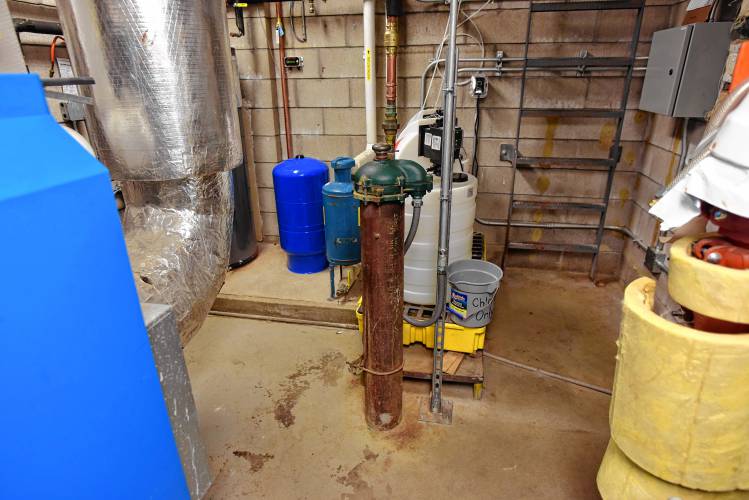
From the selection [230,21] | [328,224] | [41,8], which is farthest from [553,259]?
[41,8]

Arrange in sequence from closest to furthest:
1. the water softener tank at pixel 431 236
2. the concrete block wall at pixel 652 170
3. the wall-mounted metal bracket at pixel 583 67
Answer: the water softener tank at pixel 431 236 < the concrete block wall at pixel 652 170 < the wall-mounted metal bracket at pixel 583 67

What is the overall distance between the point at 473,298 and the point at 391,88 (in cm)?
99

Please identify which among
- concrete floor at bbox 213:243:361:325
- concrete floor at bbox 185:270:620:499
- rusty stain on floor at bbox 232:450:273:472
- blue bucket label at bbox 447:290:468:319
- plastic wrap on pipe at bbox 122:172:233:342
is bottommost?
→ rusty stain on floor at bbox 232:450:273:472

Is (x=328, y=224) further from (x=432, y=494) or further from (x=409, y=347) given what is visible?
(x=432, y=494)

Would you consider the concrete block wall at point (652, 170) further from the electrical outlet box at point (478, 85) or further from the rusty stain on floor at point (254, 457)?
the rusty stain on floor at point (254, 457)

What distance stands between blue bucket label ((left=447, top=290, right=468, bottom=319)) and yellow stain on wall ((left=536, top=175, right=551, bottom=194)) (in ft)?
4.88

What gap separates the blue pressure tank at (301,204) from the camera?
2.85 m

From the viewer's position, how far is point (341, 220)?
2590mm

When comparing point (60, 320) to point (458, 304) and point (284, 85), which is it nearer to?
point (458, 304)

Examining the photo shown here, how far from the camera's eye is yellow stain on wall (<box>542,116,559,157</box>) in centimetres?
296

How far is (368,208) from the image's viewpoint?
5.31ft

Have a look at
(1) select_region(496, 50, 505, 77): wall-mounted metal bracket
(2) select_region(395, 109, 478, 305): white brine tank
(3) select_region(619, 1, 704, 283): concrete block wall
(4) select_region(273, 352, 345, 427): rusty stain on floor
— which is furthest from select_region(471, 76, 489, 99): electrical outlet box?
(4) select_region(273, 352, 345, 427): rusty stain on floor

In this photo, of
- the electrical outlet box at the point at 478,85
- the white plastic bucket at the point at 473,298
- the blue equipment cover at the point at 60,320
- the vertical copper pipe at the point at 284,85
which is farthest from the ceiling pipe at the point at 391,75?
the blue equipment cover at the point at 60,320

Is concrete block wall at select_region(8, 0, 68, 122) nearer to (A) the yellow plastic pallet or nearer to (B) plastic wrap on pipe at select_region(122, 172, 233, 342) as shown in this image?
(B) plastic wrap on pipe at select_region(122, 172, 233, 342)
